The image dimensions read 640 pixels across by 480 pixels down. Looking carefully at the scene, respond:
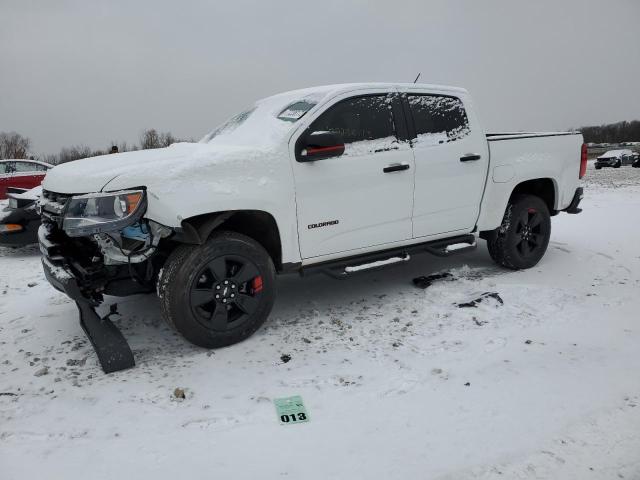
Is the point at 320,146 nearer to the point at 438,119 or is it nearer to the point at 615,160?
the point at 438,119

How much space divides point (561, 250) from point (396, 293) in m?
2.77

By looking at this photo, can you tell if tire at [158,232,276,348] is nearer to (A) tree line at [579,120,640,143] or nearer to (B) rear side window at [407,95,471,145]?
(B) rear side window at [407,95,471,145]

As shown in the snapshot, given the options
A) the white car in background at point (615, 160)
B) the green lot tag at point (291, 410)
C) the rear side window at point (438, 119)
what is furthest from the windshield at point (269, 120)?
the white car in background at point (615, 160)

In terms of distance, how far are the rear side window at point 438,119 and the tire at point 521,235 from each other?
3.67 ft

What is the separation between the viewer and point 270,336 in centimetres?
381

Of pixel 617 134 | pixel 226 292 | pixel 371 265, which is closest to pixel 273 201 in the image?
pixel 226 292

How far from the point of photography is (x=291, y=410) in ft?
9.23

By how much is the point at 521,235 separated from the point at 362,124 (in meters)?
2.37

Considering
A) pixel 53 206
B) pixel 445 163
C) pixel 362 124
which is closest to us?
pixel 53 206

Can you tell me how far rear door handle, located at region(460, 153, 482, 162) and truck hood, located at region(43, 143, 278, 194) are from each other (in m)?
1.99

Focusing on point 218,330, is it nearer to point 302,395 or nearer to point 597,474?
point 302,395

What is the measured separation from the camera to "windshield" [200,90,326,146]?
3833 mm

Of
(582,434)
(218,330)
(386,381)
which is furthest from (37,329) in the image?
(582,434)

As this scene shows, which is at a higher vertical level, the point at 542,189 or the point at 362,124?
the point at 362,124
